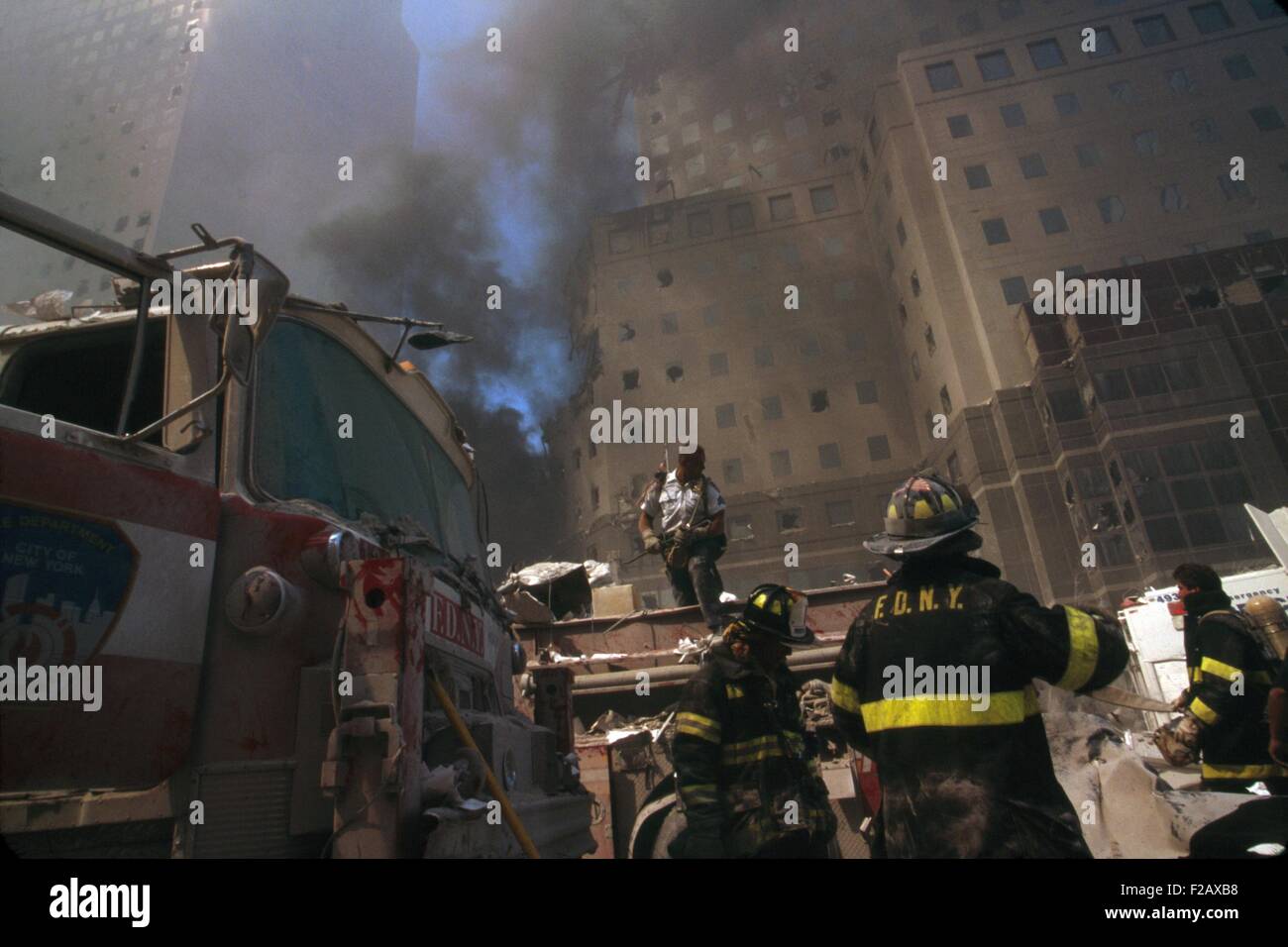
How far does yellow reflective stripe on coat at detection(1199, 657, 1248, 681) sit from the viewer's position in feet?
12.5

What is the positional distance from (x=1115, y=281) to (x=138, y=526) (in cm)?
3150

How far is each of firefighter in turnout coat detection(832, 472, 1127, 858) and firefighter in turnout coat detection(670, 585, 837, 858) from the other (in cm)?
78

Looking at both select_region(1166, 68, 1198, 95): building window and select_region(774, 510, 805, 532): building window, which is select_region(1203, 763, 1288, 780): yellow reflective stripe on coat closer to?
select_region(774, 510, 805, 532): building window

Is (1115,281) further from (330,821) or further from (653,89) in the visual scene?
(653,89)

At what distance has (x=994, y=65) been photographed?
35.5 m

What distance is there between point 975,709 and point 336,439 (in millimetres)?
2674

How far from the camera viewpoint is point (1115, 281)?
26.1m

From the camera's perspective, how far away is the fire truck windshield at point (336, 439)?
2.74 m

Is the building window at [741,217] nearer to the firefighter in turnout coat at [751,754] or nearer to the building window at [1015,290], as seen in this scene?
the building window at [1015,290]

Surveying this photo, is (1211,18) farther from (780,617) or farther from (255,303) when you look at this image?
(255,303)

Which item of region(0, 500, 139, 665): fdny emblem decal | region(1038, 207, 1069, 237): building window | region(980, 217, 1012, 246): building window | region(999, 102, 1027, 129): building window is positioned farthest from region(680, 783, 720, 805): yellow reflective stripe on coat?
region(999, 102, 1027, 129): building window

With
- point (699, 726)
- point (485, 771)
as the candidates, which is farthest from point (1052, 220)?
point (485, 771)

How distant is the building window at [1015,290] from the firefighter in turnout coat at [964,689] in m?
32.5

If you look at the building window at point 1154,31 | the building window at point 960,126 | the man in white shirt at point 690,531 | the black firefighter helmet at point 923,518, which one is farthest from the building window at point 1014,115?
the black firefighter helmet at point 923,518
